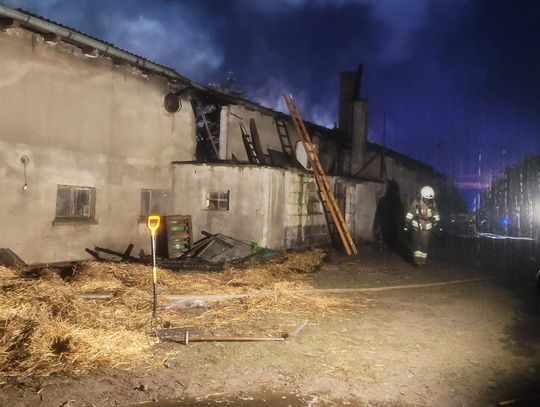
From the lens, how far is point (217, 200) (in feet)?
44.0

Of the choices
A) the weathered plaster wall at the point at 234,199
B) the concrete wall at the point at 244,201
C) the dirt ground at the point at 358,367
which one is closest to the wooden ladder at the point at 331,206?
the concrete wall at the point at 244,201

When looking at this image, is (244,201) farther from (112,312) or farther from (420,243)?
(112,312)

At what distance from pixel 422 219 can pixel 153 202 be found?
8.09 m

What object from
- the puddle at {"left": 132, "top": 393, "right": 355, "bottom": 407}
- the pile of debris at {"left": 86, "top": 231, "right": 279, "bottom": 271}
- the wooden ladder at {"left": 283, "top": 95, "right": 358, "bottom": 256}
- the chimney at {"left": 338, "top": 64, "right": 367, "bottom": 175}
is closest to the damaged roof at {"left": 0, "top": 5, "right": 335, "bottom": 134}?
the wooden ladder at {"left": 283, "top": 95, "right": 358, "bottom": 256}

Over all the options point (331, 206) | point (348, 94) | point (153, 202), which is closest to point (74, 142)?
point (153, 202)

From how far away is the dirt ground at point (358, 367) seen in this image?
3.97 metres

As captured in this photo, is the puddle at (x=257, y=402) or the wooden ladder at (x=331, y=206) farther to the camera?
the wooden ladder at (x=331, y=206)

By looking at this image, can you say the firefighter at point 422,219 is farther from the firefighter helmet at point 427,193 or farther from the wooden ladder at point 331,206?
the wooden ladder at point 331,206

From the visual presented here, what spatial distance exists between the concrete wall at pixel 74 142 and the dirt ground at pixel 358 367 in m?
6.60

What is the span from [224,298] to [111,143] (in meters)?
6.48

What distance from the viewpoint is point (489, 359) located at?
16.8 feet

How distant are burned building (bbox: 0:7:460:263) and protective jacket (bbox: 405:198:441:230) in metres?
4.03

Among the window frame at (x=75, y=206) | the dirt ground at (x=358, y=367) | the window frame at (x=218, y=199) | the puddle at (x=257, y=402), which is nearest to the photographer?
the puddle at (x=257, y=402)

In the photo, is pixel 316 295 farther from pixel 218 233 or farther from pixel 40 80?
pixel 40 80
